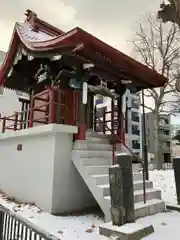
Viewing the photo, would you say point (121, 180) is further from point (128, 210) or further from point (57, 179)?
point (57, 179)

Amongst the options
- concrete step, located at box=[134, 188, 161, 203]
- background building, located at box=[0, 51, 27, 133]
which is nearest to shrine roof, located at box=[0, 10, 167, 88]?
concrete step, located at box=[134, 188, 161, 203]

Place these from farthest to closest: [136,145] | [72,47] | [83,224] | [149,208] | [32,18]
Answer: [136,145], [32,18], [72,47], [149,208], [83,224]

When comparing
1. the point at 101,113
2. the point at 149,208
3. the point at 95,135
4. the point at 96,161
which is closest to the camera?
the point at 149,208

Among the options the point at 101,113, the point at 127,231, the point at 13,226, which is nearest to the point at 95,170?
the point at 127,231

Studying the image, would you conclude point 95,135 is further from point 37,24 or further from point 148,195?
point 37,24

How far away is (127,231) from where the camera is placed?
364cm

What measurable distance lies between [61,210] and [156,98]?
641 inches

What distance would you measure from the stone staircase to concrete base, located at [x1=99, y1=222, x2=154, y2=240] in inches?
44.1

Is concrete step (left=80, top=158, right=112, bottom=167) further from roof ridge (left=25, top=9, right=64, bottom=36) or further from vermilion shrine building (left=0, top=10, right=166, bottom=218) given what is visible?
roof ridge (left=25, top=9, right=64, bottom=36)

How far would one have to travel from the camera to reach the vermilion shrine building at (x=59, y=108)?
6.30 meters

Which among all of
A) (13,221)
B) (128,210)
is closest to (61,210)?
(128,210)

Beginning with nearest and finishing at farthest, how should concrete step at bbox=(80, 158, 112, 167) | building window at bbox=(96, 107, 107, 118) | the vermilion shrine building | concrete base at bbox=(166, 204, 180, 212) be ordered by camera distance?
1. concrete base at bbox=(166, 204, 180, 212)
2. the vermilion shrine building
3. concrete step at bbox=(80, 158, 112, 167)
4. building window at bbox=(96, 107, 107, 118)

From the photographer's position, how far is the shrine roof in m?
5.98

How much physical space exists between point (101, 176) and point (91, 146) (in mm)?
1378
